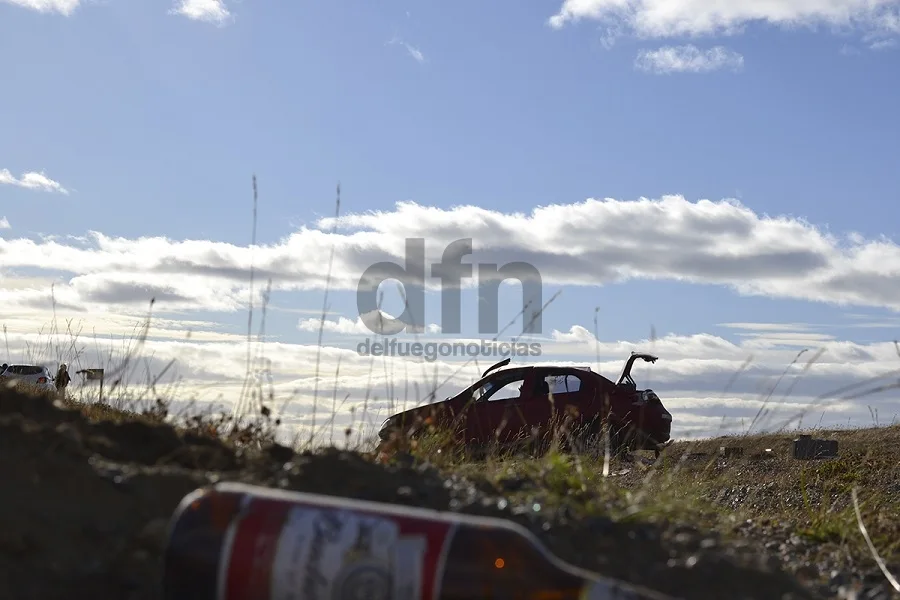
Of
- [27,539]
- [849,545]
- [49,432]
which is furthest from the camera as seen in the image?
[849,545]

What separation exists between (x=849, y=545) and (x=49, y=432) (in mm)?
4108

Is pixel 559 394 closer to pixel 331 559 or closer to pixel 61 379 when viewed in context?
pixel 61 379

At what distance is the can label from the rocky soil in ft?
1.82

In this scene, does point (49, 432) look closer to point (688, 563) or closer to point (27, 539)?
point (27, 539)

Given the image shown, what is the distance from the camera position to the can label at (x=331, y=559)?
2.58 m

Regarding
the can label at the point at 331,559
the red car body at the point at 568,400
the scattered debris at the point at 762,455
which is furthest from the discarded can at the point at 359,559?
the scattered debris at the point at 762,455

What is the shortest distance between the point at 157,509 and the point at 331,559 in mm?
981

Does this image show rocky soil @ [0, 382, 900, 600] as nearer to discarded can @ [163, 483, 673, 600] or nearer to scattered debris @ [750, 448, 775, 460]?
discarded can @ [163, 483, 673, 600]

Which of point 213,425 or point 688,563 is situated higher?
point 213,425

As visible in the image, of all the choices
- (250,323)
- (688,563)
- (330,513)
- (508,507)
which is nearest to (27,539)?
(330,513)

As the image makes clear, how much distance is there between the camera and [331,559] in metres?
2.59

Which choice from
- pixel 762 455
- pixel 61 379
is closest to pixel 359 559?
pixel 61 379

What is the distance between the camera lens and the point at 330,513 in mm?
2652

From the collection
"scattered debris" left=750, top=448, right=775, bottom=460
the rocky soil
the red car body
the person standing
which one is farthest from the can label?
"scattered debris" left=750, top=448, right=775, bottom=460
